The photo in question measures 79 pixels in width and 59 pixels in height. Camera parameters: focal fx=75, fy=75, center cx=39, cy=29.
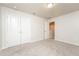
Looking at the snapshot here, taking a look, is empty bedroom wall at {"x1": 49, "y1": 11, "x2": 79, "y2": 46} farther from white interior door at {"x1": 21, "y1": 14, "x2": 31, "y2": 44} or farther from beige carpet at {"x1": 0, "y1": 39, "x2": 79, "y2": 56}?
white interior door at {"x1": 21, "y1": 14, "x2": 31, "y2": 44}

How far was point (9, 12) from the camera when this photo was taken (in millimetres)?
3732

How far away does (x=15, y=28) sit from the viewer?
405 centimetres

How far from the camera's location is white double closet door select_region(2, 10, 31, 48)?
3.53 metres

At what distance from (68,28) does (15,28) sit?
3.22 m

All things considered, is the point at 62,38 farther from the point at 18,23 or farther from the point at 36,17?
the point at 18,23

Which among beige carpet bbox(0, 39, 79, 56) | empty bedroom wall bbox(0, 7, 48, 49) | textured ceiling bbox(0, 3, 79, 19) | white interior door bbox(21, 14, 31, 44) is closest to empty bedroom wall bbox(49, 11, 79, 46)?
textured ceiling bbox(0, 3, 79, 19)

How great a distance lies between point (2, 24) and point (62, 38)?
391 centimetres

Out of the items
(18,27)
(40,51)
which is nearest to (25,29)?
(18,27)

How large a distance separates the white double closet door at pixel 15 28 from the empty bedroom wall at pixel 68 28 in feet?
7.62

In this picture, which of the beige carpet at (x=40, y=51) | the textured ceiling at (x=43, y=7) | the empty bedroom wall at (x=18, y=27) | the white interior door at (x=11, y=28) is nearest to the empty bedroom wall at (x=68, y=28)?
the textured ceiling at (x=43, y=7)

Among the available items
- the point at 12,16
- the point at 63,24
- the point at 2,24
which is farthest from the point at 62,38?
the point at 2,24

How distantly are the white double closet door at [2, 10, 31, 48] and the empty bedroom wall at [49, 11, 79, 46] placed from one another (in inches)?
91.5

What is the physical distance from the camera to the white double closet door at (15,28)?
3.53 metres

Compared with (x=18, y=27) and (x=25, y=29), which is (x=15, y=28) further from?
(x=25, y=29)
